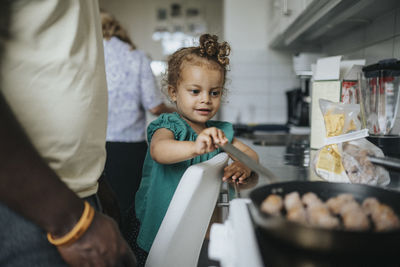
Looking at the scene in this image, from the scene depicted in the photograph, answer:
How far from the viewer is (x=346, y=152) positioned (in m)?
0.74

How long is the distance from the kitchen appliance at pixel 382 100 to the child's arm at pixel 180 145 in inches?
20.8

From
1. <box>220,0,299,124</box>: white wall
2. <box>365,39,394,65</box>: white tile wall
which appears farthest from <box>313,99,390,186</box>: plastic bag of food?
<box>220,0,299,124</box>: white wall

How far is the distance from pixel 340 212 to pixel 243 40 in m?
2.53

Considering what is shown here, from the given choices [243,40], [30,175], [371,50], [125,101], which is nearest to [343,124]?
[30,175]

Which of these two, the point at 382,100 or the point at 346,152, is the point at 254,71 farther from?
the point at 346,152

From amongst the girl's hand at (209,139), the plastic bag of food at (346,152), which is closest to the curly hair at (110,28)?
the girl's hand at (209,139)

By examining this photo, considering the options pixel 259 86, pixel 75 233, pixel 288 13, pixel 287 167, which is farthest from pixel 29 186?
pixel 259 86

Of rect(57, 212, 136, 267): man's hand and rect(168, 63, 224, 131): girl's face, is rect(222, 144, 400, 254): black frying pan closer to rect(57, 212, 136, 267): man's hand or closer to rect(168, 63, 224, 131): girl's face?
rect(57, 212, 136, 267): man's hand

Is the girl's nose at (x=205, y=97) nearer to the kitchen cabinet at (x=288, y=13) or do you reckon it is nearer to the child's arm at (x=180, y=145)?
the child's arm at (x=180, y=145)

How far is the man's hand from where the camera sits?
434 mm

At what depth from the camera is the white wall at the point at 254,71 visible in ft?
8.98

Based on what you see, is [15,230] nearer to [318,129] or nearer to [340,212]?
[340,212]

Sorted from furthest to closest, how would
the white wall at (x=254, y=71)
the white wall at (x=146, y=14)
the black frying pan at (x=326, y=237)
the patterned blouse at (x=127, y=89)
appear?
the white wall at (x=146, y=14) → the white wall at (x=254, y=71) → the patterned blouse at (x=127, y=89) → the black frying pan at (x=326, y=237)

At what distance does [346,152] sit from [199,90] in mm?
476
